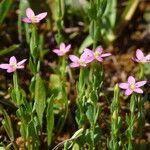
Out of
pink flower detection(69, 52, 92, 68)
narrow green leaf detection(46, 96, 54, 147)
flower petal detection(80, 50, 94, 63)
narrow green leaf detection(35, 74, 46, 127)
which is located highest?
flower petal detection(80, 50, 94, 63)

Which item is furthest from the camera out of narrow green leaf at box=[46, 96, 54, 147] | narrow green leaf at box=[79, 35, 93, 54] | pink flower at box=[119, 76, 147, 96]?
narrow green leaf at box=[79, 35, 93, 54]

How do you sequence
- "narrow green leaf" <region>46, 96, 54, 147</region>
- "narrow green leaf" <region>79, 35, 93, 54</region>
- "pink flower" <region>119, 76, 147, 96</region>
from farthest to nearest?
"narrow green leaf" <region>79, 35, 93, 54</region> < "narrow green leaf" <region>46, 96, 54, 147</region> < "pink flower" <region>119, 76, 147, 96</region>

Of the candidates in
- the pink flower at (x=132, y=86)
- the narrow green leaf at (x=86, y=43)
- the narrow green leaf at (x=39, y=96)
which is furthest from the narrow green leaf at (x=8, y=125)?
the narrow green leaf at (x=86, y=43)

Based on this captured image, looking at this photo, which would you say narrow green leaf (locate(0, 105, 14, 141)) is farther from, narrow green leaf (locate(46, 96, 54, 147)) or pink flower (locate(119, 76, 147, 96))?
pink flower (locate(119, 76, 147, 96))

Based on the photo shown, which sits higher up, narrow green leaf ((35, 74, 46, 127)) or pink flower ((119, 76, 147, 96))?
pink flower ((119, 76, 147, 96))

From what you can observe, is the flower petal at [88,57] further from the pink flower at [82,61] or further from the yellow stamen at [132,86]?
the yellow stamen at [132,86]

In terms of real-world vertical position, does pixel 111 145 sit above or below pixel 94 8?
below

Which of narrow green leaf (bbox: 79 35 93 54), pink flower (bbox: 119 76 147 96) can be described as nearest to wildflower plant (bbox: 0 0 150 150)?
pink flower (bbox: 119 76 147 96)

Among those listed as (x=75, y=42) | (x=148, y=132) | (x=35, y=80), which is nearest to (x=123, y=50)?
(x=75, y=42)

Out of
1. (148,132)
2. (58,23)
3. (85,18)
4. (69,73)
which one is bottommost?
(148,132)

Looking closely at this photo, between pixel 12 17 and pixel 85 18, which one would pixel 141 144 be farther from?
pixel 12 17

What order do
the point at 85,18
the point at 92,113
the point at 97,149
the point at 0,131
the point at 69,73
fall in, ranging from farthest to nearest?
the point at 85,18, the point at 69,73, the point at 0,131, the point at 97,149, the point at 92,113
